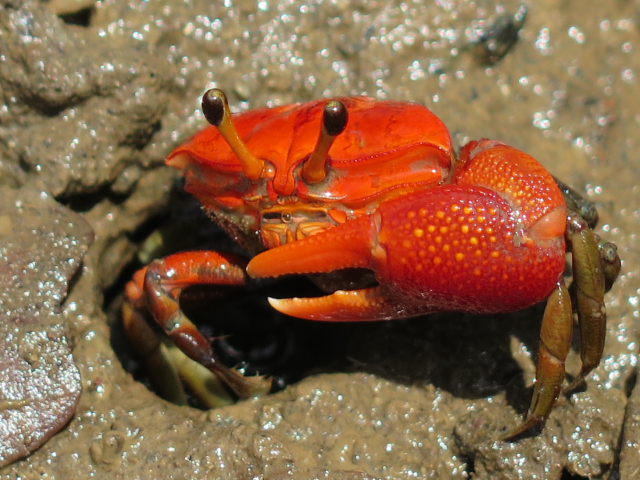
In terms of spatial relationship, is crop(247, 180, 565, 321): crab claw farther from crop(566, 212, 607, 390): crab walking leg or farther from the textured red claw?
crop(566, 212, 607, 390): crab walking leg

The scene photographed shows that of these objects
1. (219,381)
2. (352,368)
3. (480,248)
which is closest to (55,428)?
(219,381)

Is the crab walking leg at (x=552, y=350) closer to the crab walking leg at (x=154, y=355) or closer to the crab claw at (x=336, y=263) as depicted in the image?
the crab claw at (x=336, y=263)

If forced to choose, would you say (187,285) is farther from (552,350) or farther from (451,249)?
(552,350)

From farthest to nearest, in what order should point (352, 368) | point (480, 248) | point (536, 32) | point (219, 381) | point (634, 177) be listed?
1. point (536, 32)
2. point (634, 177)
3. point (219, 381)
4. point (352, 368)
5. point (480, 248)

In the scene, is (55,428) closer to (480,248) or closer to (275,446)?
(275,446)

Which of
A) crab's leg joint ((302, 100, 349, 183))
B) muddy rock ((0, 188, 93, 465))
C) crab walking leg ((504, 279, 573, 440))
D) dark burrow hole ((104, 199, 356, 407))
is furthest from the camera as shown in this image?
dark burrow hole ((104, 199, 356, 407))

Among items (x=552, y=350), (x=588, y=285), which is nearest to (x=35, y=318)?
(x=552, y=350)

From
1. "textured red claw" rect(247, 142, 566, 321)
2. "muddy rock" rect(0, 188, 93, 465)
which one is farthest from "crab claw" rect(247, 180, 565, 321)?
"muddy rock" rect(0, 188, 93, 465)
